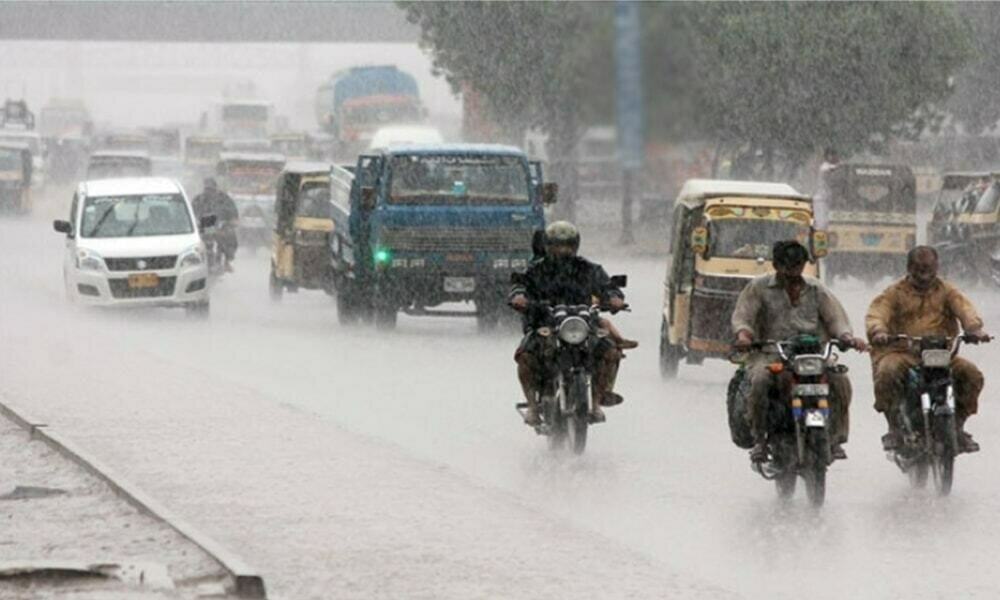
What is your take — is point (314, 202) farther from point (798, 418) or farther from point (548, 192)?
point (798, 418)

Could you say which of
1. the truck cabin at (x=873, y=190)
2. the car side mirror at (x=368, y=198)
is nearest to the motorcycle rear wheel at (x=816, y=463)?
the car side mirror at (x=368, y=198)

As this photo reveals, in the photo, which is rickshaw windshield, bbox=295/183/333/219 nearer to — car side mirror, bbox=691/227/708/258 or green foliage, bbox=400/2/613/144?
green foliage, bbox=400/2/613/144

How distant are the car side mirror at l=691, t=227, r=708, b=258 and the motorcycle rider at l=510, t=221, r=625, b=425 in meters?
5.53

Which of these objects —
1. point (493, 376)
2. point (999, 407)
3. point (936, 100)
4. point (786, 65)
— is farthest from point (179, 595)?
point (936, 100)

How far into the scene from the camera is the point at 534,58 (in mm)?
23672

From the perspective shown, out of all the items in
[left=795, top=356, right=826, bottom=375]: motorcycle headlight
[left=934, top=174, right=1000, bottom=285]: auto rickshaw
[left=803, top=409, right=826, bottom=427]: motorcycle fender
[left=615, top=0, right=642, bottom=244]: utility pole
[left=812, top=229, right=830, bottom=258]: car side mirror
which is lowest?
[left=934, top=174, right=1000, bottom=285]: auto rickshaw

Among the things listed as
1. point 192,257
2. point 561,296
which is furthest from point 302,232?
point 561,296

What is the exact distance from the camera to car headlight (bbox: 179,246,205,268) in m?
32.3

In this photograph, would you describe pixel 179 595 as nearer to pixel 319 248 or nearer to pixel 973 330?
pixel 973 330

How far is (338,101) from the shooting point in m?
82.4

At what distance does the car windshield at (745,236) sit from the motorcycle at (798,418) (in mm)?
8314

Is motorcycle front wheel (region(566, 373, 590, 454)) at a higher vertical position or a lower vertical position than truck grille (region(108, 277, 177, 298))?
higher

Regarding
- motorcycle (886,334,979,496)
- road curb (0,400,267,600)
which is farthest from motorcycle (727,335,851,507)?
road curb (0,400,267,600)

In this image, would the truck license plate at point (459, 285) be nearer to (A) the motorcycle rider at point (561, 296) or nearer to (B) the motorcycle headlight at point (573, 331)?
(A) the motorcycle rider at point (561, 296)
